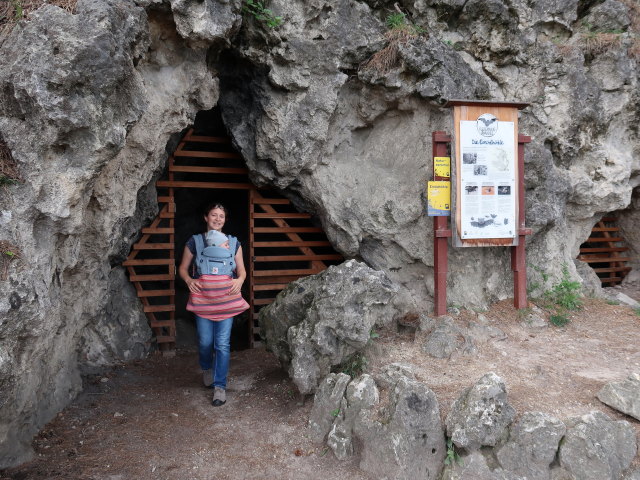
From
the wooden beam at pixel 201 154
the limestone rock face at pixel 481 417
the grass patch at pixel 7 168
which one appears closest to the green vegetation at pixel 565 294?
the limestone rock face at pixel 481 417

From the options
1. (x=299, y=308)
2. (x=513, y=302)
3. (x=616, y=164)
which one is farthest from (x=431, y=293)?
(x=616, y=164)

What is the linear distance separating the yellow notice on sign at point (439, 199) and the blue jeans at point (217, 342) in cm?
290

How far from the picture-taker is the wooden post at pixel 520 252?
6148 mm

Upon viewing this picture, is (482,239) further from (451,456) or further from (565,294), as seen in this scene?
(451,456)

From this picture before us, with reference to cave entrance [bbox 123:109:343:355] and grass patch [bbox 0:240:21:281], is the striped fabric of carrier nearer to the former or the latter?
grass patch [bbox 0:240:21:281]

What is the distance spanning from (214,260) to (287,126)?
228 cm

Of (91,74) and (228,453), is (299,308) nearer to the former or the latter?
(228,453)

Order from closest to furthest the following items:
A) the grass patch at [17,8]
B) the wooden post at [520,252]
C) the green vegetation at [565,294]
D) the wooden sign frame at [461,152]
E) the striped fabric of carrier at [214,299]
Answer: the grass patch at [17,8], the striped fabric of carrier at [214,299], the wooden sign frame at [461,152], the wooden post at [520,252], the green vegetation at [565,294]

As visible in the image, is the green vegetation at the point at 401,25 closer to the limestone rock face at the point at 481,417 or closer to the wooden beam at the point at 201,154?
the wooden beam at the point at 201,154

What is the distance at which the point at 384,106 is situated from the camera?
6.45m

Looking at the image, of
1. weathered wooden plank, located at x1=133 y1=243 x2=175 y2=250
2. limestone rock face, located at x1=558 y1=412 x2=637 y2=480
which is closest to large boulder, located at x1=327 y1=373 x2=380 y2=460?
limestone rock face, located at x1=558 y1=412 x2=637 y2=480

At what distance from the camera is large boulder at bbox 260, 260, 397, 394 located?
4594 millimetres

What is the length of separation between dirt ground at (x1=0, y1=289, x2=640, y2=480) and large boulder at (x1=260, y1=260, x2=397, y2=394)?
1.31 feet

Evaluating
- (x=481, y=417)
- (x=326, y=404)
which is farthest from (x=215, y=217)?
(x=481, y=417)
